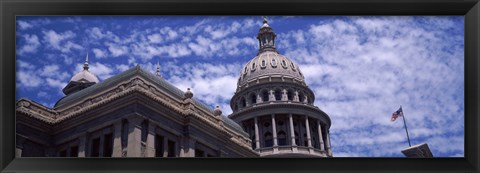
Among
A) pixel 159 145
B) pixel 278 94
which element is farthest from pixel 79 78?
pixel 278 94

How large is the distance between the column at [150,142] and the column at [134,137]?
30 centimetres

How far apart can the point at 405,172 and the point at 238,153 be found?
12713mm

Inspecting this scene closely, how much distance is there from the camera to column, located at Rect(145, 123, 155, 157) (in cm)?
1965

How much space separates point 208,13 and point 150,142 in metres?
12.5

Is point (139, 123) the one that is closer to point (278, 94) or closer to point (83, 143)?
point (83, 143)

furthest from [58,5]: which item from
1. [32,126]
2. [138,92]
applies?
[138,92]

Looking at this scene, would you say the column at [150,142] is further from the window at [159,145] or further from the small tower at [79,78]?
the small tower at [79,78]

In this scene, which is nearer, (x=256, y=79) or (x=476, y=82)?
(x=476, y=82)

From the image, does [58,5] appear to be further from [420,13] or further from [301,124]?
[301,124]

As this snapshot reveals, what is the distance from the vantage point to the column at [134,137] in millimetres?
19141

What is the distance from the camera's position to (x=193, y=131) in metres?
25.6

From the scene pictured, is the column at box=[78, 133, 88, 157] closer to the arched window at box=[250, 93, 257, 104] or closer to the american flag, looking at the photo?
the american flag

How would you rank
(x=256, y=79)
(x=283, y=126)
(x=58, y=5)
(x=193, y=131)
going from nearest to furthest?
1. (x=58, y=5)
2. (x=193, y=131)
3. (x=283, y=126)
4. (x=256, y=79)

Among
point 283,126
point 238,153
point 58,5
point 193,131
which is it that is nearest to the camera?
point 58,5
